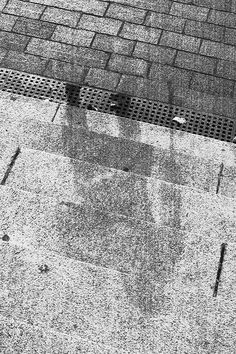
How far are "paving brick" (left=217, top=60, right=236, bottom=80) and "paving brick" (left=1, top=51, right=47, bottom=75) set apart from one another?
1945 millimetres

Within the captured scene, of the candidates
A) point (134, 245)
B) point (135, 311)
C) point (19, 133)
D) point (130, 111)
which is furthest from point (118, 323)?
point (130, 111)

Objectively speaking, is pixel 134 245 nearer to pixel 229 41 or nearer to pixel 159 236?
pixel 159 236

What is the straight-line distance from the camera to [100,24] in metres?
6.43

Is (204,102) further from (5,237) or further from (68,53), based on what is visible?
(5,237)

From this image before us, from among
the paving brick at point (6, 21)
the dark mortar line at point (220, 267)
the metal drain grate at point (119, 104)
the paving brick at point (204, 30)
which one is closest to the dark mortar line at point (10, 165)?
the metal drain grate at point (119, 104)

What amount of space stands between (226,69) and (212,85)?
1.22 ft

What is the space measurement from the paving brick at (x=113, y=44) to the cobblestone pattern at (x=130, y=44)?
0.01 meters

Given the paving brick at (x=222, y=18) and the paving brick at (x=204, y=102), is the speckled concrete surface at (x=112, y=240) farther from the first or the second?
the paving brick at (x=222, y=18)

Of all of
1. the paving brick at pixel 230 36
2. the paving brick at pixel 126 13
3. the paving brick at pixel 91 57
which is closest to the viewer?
the paving brick at pixel 91 57

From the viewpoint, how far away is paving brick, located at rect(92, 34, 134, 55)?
20.0 ft

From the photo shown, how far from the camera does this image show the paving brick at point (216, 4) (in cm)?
687

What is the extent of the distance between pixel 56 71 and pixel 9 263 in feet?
9.12

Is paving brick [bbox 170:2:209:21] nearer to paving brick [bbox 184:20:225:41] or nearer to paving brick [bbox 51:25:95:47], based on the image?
Answer: paving brick [bbox 184:20:225:41]

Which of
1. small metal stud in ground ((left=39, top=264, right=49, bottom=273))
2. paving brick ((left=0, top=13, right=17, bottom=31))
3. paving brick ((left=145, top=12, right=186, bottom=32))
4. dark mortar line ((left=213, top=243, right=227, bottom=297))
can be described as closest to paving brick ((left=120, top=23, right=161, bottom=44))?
paving brick ((left=145, top=12, right=186, bottom=32))
